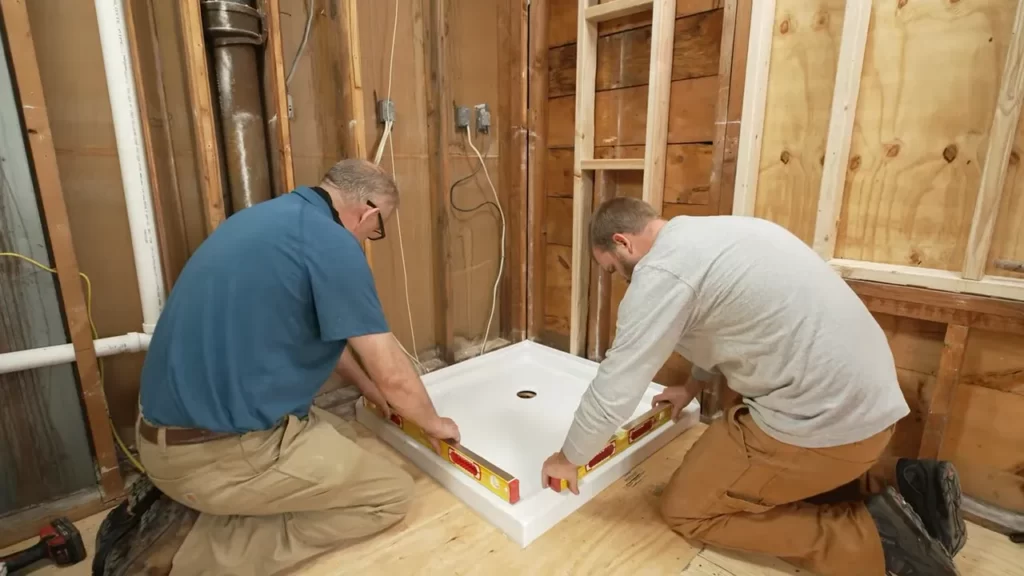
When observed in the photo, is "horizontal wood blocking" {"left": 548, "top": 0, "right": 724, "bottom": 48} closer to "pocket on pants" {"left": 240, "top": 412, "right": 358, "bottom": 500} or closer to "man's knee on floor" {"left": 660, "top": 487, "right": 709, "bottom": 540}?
"man's knee on floor" {"left": 660, "top": 487, "right": 709, "bottom": 540}

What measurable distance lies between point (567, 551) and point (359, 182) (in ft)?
4.10

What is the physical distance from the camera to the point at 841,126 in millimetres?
1713

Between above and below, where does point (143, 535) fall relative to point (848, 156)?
below

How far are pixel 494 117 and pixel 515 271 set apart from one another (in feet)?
2.76

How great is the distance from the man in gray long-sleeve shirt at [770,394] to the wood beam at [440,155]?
1202 millimetres

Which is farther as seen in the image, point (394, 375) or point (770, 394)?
point (394, 375)

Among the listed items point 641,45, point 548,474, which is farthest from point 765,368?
point 641,45

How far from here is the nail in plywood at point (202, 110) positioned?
5.40 feet

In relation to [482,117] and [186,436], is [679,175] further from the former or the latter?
[186,436]

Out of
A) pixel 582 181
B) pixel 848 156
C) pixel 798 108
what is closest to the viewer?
pixel 848 156

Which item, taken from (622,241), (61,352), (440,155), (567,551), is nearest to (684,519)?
(567,551)

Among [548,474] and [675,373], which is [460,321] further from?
[548,474]

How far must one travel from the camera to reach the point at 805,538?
1.41 metres

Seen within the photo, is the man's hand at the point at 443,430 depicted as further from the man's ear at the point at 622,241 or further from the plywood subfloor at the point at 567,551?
the man's ear at the point at 622,241
